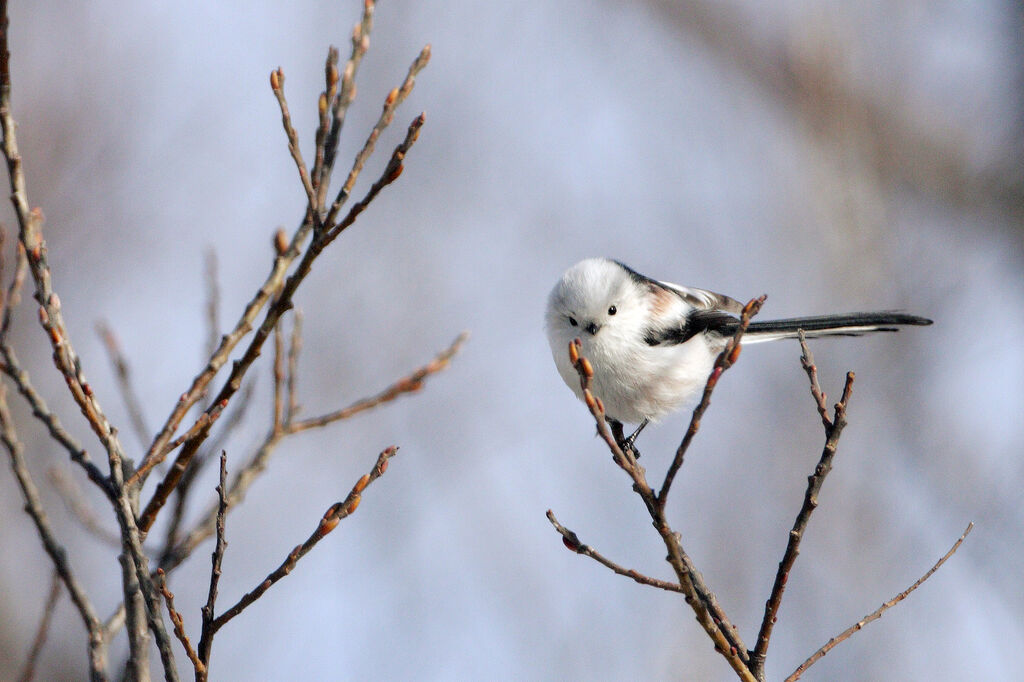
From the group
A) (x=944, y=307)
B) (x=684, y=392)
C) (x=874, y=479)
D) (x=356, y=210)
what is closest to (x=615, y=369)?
(x=684, y=392)

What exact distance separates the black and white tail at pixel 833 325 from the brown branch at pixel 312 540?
5.15 feet

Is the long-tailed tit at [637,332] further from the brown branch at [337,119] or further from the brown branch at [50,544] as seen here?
the brown branch at [50,544]

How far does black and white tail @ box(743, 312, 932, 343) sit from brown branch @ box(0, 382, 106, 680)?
2.02 metres

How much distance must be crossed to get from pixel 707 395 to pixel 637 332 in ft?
3.83

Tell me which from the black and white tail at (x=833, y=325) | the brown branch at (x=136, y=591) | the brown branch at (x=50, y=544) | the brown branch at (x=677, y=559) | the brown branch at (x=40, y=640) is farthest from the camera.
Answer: the black and white tail at (x=833, y=325)

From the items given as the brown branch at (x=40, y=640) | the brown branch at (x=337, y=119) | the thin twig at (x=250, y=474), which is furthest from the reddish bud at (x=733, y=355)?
the brown branch at (x=40, y=640)

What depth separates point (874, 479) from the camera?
6531 mm

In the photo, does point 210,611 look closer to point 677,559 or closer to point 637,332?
point 677,559

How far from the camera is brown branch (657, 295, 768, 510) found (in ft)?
4.94

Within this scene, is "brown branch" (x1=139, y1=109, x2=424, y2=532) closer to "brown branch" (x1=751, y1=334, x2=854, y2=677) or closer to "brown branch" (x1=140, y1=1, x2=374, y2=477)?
"brown branch" (x1=140, y1=1, x2=374, y2=477)

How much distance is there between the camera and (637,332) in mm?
2740

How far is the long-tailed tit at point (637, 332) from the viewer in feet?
8.68

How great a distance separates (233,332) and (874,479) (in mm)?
6200

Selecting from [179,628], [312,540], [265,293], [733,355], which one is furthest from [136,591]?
[733,355]
